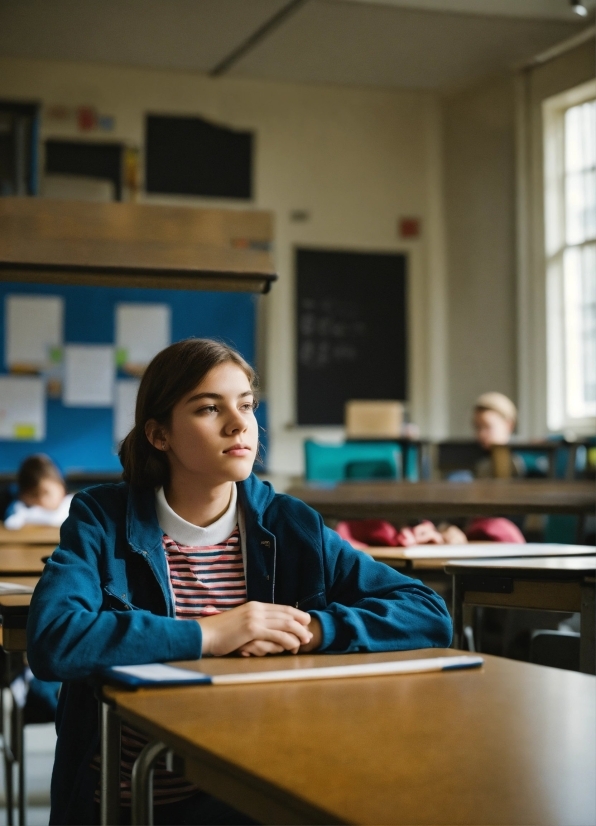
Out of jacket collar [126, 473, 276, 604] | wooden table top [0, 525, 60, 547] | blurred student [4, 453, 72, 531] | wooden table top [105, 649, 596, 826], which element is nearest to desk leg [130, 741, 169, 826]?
wooden table top [105, 649, 596, 826]

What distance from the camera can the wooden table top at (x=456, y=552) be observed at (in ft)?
6.06

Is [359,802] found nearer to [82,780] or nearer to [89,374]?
[82,780]

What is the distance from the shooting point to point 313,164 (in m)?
7.35

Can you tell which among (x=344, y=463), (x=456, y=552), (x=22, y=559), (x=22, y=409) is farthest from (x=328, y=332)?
(x=456, y=552)

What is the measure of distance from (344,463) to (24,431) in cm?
250

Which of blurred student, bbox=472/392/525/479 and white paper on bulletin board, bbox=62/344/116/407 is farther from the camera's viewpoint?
white paper on bulletin board, bbox=62/344/116/407

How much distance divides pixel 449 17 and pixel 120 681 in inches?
234

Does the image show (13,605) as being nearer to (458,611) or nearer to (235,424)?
(235,424)

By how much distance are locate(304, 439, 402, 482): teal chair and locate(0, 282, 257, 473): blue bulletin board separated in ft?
6.13

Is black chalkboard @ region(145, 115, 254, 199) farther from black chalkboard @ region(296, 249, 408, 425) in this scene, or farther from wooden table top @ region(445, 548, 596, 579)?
wooden table top @ region(445, 548, 596, 579)

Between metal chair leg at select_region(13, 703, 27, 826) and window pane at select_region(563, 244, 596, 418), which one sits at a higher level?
window pane at select_region(563, 244, 596, 418)

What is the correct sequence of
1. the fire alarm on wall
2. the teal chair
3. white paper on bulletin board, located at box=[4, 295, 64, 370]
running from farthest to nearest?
the fire alarm on wall
white paper on bulletin board, located at box=[4, 295, 64, 370]
the teal chair

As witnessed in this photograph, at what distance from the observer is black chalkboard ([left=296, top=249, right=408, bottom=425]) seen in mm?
7188

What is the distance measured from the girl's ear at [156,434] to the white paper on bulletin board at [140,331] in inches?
197
